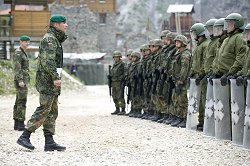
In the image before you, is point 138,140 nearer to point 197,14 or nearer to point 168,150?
point 168,150

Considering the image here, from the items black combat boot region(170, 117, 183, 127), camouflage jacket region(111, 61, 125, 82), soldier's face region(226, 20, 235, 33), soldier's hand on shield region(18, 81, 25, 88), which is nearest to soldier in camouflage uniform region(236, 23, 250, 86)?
soldier's face region(226, 20, 235, 33)

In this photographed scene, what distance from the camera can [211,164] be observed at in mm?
8258

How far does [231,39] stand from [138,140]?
8.12ft

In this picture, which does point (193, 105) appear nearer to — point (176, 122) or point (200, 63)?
point (200, 63)

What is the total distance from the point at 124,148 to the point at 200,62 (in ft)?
11.6

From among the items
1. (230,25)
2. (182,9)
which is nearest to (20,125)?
(230,25)

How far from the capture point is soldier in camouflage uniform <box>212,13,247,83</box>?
10820mm

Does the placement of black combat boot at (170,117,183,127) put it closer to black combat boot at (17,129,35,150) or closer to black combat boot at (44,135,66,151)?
black combat boot at (44,135,66,151)

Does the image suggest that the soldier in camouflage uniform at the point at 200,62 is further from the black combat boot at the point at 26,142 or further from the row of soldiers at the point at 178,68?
the black combat boot at the point at 26,142

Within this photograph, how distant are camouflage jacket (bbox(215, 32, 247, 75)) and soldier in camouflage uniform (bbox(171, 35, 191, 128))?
2.30 metres

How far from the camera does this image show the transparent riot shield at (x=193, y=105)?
12.5 meters

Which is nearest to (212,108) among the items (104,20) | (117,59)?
(117,59)

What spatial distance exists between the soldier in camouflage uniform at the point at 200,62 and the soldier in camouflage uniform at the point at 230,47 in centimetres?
118

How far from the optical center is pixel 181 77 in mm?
13492
